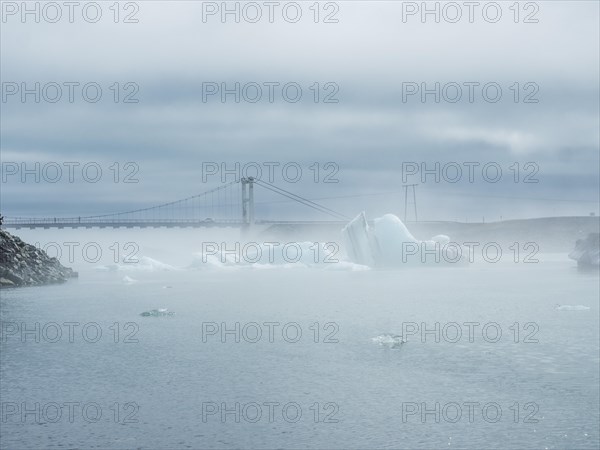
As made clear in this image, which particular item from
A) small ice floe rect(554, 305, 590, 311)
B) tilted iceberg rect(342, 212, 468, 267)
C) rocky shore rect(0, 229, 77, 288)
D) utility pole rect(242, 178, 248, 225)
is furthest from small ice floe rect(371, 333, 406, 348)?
utility pole rect(242, 178, 248, 225)

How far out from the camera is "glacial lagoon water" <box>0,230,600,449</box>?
993cm

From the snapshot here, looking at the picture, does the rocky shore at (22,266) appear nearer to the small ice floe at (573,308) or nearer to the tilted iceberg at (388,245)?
the tilted iceberg at (388,245)

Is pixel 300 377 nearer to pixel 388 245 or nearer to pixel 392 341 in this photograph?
pixel 392 341

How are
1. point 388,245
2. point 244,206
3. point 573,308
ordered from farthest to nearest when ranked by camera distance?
point 244,206 < point 388,245 < point 573,308

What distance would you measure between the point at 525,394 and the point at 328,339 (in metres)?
7.63

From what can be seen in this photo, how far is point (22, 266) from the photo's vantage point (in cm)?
3784

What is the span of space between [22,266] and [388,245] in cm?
2828

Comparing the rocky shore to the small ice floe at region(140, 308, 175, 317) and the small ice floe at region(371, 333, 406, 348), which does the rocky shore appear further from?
the small ice floe at region(371, 333, 406, 348)

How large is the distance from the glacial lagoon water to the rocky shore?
8.81m

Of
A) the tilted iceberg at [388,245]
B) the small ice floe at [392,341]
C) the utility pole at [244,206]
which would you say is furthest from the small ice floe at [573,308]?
the utility pole at [244,206]

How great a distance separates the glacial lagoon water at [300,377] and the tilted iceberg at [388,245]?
25136 millimetres

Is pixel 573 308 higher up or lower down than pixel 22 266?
lower down

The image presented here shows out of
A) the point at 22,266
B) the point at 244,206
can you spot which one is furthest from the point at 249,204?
the point at 22,266

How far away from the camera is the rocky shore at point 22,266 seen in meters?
36.3
